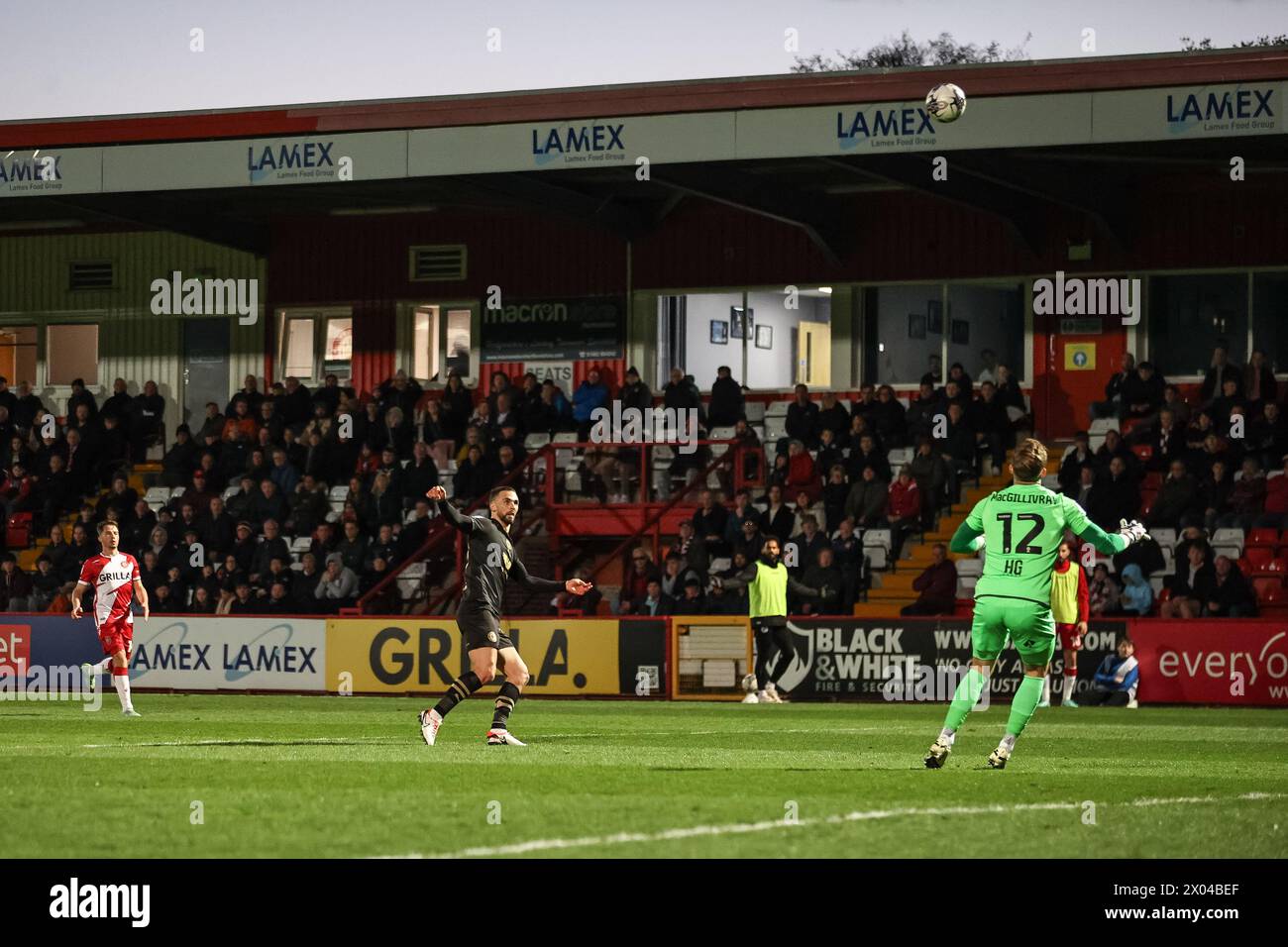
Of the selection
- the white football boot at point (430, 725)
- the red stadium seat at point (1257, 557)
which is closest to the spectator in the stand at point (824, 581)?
the red stadium seat at point (1257, 557)

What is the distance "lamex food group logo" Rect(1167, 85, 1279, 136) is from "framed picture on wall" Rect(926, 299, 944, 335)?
7.55 m

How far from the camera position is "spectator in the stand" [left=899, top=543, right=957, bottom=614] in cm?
2512

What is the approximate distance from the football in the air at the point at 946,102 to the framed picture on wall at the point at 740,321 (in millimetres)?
9558

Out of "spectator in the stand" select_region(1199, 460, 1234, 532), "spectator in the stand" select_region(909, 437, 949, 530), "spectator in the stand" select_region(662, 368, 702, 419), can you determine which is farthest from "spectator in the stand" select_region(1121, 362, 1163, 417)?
"spectator in the stand" select_region(662, 368, 702, 419)

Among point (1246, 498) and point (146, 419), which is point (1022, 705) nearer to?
point (1246, 498)

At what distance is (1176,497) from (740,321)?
33.2 ft

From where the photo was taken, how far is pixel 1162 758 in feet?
46.2

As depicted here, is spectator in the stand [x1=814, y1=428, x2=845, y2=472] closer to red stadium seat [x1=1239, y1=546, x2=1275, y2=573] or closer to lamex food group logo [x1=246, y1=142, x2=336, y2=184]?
red stadium seat [x1=1239, y1=546, x2=1275, y2=573]

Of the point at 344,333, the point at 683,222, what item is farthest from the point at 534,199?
the point at 344,333

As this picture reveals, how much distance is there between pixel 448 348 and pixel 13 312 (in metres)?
8.74

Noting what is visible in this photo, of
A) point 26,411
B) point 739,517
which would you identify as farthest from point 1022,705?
point 26,411

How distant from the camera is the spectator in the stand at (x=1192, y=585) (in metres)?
23.5

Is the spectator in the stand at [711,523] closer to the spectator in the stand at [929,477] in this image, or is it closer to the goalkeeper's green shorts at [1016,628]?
the spectator in the stand at [929,477]

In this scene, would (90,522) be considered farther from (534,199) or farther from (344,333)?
(534,199)
